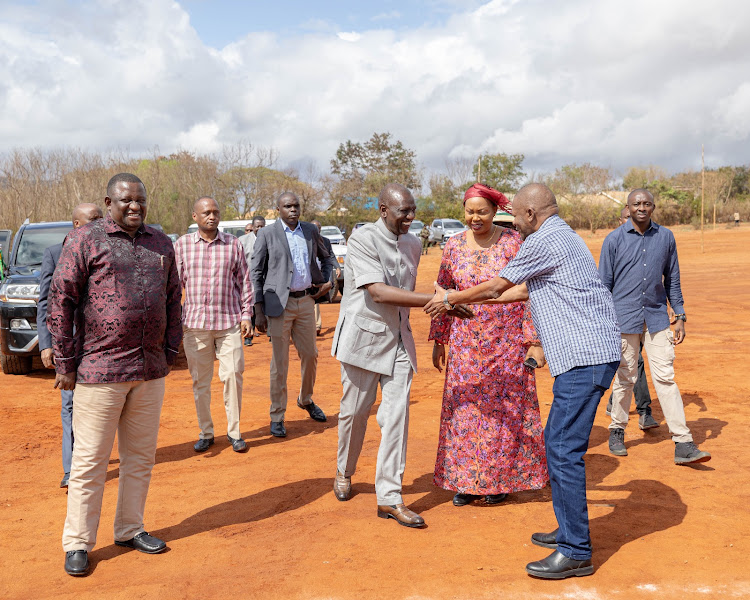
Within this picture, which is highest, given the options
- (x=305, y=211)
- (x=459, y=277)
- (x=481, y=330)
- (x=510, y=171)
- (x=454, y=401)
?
(x=510, y=171)

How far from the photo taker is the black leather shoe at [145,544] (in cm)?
438

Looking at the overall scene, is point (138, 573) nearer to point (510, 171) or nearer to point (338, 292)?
point (338, 292)

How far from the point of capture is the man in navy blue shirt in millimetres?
5945

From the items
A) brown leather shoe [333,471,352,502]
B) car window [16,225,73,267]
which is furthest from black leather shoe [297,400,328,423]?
car window [16,225,73,267]

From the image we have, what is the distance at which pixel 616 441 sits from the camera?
20.7 ft

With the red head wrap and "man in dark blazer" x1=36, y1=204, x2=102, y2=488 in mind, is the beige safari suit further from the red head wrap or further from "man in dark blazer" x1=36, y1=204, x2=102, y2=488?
"man in dark blazer" x1=36, y1=204, x2=102, y2=488

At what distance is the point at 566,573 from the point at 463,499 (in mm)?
1303

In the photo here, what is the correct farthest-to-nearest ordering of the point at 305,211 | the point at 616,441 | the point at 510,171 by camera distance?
the point at 510,171
the point at 305,211
the point at 616,441

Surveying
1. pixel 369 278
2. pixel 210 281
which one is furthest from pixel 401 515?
A: pixel 210 281

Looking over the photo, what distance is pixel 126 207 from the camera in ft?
13.7

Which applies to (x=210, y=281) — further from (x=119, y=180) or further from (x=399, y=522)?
(x=399, y=522)

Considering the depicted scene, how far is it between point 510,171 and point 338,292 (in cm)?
3353

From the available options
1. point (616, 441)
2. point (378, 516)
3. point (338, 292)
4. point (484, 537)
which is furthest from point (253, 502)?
point (338, 292)

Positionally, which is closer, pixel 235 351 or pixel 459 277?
pixel 459 277
